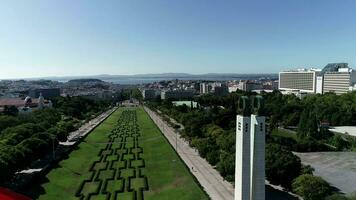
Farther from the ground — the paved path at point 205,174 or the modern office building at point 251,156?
the modern office building at point 251,156

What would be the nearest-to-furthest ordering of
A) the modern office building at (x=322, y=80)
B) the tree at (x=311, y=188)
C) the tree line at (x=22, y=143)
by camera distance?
1. the tree at (x=311, y=188)
2. the tree line at (x=22, y=143)
3. the modern office building at (x=322, y=80)

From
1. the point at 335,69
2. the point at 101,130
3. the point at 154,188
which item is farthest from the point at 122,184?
the point at 335,69

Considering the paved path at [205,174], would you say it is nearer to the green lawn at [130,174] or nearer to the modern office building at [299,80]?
the green lawn at [130,174]

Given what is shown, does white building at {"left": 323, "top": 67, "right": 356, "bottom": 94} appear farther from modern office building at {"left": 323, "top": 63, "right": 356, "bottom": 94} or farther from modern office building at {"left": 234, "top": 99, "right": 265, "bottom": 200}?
modern office building at {"left": 234, "top": 99, "right": 265, "bottom": 200}

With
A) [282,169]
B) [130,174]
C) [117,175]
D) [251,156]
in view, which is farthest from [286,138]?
[251,156]

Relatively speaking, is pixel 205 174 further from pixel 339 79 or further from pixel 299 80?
pixel 299 80

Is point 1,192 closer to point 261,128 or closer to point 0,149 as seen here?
point 261,128

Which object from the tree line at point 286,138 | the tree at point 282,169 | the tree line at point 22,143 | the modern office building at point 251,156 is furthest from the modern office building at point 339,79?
the modern office building at point 251,156

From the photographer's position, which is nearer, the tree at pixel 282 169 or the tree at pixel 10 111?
the tree at pixel 282 169
